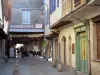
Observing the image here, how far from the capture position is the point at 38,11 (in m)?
49.9

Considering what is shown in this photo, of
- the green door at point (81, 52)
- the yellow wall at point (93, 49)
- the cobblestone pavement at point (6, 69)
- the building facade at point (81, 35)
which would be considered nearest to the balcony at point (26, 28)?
the cobblestone pavement at point (6, 69)

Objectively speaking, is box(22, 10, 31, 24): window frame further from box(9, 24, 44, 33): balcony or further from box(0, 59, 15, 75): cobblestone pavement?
box(0, 59, 15, 75): cobblestone pavement

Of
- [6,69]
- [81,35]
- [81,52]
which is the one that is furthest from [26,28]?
[81,35]

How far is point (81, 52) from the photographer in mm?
21609

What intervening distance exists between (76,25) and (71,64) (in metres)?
4.17

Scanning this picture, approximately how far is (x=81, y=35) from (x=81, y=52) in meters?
1.22

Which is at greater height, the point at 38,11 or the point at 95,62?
the point at 38,11

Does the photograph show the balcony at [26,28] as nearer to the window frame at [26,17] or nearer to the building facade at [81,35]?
the window frame at [26,17]

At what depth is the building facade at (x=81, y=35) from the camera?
17250mm

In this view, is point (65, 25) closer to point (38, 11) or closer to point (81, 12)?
point (81, 12)

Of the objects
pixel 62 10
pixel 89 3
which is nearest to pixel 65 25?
pixel 62 10

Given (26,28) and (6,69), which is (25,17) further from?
(6,69)

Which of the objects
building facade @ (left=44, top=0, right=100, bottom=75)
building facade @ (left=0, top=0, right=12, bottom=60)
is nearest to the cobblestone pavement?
building facade @ (left=0, top=0, right=12, bottom=60)

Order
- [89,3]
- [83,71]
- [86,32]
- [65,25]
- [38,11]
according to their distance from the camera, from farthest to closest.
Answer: [38,11], [65,25], [83,71], [86,32], [89,3]
